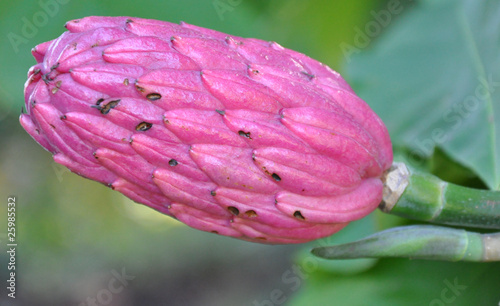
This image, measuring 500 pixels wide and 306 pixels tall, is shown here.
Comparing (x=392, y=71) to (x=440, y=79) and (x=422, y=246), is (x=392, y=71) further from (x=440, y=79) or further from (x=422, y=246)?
(x=422, y=246)

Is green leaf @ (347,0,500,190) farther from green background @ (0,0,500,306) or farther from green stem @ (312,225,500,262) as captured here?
green stem @ (312,225,500,262)

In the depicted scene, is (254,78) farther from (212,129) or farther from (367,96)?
(367,96)

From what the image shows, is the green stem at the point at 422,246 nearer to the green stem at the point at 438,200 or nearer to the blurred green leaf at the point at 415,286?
the green stem at the point at 438,200

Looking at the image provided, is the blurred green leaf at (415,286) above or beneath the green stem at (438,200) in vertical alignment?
beneath

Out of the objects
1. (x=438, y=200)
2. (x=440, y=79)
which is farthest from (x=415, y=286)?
(x=440, y=79)

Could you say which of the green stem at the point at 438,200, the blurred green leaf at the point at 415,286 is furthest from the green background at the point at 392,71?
the green stem at the point at 438,200
